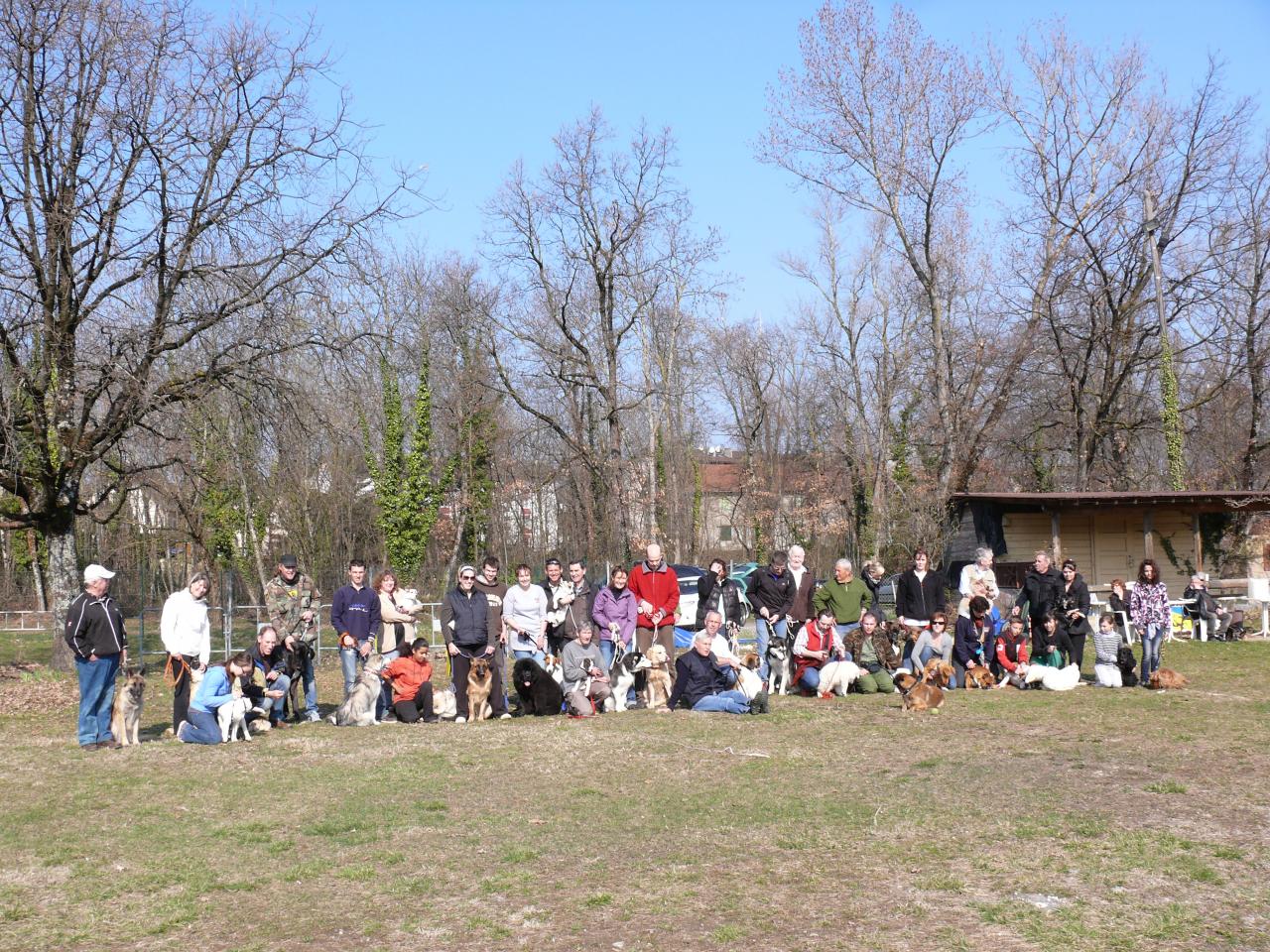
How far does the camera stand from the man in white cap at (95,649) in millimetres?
9727

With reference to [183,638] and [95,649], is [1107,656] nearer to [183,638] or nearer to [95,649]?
[183,638]

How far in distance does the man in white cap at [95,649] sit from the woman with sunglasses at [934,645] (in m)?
8.04

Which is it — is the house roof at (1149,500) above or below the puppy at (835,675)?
above

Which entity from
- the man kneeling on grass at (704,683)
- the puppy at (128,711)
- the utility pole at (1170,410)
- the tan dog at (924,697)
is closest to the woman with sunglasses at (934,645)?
the tan dog at (924,697)

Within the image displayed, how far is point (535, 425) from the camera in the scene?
38750 mm

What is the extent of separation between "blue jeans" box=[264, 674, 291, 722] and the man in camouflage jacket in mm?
290

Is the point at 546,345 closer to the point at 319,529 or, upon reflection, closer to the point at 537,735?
the point at 319,529

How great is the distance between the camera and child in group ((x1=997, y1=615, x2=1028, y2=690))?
13.0 meters

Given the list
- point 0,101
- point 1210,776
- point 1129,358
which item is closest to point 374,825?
point 1210,776

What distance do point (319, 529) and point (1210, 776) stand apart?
94.3ft

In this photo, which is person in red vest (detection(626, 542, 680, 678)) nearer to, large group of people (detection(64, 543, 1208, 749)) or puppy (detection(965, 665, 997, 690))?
large group of people (detection(64, 543, 1208, 749))

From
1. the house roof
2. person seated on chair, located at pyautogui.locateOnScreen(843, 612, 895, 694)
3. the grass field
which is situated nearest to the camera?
the grass field

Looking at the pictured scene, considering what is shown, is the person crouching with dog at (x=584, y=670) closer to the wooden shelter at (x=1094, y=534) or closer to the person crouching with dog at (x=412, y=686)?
the person crouching with dog at (x=412, y=686)

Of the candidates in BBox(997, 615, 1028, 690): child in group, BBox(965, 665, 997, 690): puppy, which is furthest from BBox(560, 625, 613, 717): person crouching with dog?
BBox(997, 615, 1028, 690): child in group
